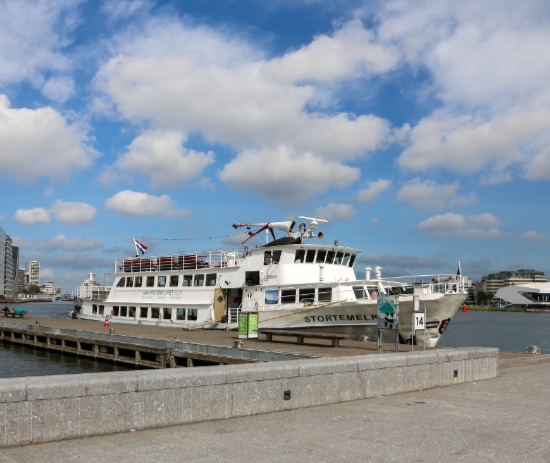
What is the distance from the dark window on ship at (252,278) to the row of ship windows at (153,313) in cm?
421

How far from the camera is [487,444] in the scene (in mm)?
7379

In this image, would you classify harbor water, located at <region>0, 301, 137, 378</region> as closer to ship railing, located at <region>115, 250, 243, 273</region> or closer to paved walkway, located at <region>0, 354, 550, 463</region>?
ship railing, located at <region>115, 250, 243, 273</region>

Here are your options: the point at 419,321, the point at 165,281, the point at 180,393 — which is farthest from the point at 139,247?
the point at 180,393

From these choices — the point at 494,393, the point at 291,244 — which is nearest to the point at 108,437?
the point at 494,393

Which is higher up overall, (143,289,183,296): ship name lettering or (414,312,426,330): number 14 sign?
(143,289,183,296): ship name lettering

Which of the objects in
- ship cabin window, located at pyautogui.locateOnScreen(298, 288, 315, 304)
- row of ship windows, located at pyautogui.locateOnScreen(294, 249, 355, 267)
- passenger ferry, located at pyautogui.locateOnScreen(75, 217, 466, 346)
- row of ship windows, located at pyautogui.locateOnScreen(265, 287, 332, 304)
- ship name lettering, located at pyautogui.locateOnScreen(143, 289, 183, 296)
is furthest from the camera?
ship name lettering, located at pyautogui.locateOnScreen(143, 289, 183, 296)

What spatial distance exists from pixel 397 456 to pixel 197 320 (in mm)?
27283

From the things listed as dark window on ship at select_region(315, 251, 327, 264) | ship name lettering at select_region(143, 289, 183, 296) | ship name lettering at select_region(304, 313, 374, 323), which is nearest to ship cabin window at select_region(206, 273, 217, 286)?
ship name lettering at select_region(143, 289, 183, 296)

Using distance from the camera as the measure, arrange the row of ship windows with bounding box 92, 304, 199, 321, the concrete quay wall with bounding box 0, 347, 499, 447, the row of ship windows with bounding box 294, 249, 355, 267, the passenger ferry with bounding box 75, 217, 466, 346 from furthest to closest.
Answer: the row of ship windows with bounding box 92, 304, 199, 321 < the row of ship windows with bounding box 294, 249, 355, 267 < the passenger ferry with bounding box 75, 217, 466, 346 < the concrete quay wall with bounding box 0, 347, 499, 447

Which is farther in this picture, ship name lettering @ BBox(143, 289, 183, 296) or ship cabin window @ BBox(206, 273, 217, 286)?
ship name lettering @ BBox(143, 289, 183, 296)

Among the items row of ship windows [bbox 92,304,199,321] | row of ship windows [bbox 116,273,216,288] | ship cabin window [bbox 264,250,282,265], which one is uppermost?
ship cabin window [bbox 264,250,282,265]

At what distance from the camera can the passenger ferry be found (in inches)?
1015

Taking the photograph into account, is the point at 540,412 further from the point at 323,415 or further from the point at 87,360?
the point at 87,360

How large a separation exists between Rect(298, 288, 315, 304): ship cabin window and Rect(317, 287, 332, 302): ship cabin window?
38cm
